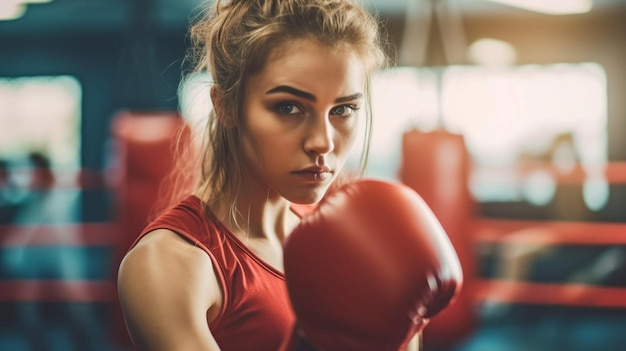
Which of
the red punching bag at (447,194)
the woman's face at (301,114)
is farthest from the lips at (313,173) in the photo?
the red punching bag at (447,194)

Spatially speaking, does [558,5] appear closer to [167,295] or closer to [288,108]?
[288,108]

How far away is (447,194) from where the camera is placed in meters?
2.50

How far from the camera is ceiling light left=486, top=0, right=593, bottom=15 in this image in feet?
14.8

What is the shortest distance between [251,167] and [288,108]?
0.45 feet

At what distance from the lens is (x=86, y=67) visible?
263 inches

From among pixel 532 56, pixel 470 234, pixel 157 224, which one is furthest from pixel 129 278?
pixel 532 56

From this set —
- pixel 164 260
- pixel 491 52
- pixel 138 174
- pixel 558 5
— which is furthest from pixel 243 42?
pixel 491 52

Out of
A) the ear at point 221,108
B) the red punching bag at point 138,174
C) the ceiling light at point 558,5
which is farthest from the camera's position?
the ceiling light at point 558,5

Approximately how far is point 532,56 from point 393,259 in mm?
5420

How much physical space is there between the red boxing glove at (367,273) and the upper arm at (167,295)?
12cm

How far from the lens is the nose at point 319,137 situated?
915 millimetres

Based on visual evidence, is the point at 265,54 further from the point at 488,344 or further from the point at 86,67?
the point at 86,67

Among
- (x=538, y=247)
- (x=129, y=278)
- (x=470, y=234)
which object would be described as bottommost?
(x=538, y=247)

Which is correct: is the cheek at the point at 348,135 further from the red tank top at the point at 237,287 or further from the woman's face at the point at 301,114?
the red tank top at the point at 237,287
